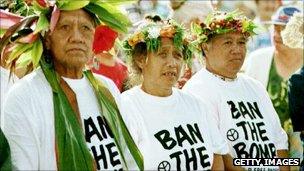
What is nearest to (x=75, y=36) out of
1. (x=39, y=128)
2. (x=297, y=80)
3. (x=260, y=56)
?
(x=39, y=128)

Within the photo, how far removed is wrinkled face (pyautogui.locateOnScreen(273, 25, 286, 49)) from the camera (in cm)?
781

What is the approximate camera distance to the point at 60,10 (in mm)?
4855

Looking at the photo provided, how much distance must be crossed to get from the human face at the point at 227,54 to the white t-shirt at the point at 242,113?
79 millimetres

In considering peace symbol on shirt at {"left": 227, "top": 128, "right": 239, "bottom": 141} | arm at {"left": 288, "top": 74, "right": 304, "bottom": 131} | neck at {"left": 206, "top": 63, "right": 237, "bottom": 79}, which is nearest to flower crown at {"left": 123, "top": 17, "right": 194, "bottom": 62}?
neck at {"left": 206, "top": 63, "right": 237, "bottom": 79}

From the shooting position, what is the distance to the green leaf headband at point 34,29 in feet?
15.8

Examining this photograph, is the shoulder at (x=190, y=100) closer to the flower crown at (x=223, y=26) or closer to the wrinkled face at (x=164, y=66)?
the wrinkled face at (x=164, y=66)

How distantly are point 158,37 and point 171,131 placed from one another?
25.9 inches

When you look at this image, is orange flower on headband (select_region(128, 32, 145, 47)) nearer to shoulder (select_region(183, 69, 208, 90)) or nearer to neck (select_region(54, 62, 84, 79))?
shoulder (select_region(183, 69, 208, 90))

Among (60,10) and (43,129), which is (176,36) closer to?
(60,10)

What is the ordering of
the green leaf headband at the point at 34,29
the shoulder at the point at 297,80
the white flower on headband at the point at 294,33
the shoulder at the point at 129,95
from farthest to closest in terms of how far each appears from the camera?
the white flower on headband at the point at 294,33 < the shoulder at the point at 297,80 < the shoulder at the point at 129,95 < the green leaf headband at the point at 34,29

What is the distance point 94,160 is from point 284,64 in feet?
11.1

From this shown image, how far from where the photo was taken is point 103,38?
5.27m

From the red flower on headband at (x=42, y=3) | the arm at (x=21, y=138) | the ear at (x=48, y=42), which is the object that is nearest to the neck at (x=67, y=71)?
the ear at (x=48, y=42)

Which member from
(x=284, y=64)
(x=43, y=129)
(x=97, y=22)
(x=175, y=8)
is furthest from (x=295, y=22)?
(x=43, y=129)
